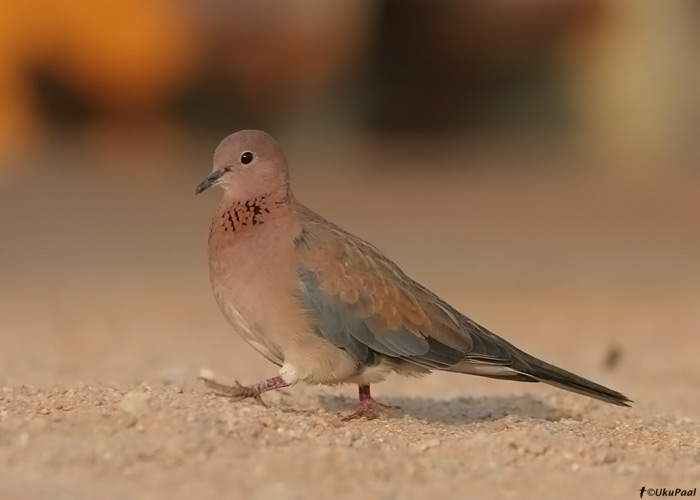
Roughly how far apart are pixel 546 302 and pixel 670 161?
1350cm

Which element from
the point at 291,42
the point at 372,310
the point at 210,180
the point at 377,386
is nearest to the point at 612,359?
the point at 377,386

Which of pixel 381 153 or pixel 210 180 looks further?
pixel 381 153

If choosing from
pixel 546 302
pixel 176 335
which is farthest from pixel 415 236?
pixel 176 335

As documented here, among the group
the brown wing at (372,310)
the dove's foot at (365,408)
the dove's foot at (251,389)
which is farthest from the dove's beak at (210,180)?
the dove's foot at (365,408)

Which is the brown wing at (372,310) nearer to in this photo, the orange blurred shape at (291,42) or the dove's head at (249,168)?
the dove's head at (249,168)

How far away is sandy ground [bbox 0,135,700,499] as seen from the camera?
4645 mm

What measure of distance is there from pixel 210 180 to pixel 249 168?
0.18 m

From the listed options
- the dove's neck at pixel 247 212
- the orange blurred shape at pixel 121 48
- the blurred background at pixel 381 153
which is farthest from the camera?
the orange blurred shape at pixel 121 48

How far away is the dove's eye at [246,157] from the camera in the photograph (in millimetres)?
6205

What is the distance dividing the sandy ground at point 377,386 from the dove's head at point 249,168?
0.93 meters

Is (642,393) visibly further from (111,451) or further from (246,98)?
(246,98)

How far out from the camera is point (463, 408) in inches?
265

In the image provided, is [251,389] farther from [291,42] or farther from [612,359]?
[291,42]

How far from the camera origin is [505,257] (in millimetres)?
15156
